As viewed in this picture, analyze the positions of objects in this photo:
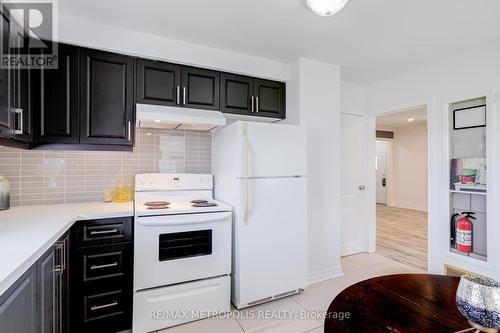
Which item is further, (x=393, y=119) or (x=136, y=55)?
(x=393, y=119)

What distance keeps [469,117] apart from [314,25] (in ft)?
6.30

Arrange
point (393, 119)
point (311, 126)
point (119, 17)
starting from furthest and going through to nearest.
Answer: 1. point (393, 119)
2. point (311, 126)
3. point (119, 17)

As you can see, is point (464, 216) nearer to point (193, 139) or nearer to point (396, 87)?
point (396, 87)

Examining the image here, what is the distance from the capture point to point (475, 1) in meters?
1.76

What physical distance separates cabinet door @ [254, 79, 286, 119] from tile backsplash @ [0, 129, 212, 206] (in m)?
0.69

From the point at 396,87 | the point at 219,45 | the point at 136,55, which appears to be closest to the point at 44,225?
the point at 136,55

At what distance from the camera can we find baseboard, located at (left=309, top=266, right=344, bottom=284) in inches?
108

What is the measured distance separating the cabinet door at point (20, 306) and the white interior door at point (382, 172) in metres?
8.63

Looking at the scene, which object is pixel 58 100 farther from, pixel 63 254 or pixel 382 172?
pixel 382 172

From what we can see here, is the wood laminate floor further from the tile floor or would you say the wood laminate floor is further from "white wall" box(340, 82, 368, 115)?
"white wall" box(340, 82, 368, 115)

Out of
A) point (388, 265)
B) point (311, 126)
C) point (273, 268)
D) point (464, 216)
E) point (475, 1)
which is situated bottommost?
point (388, 265)

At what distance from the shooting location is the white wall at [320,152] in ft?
→ 9.02

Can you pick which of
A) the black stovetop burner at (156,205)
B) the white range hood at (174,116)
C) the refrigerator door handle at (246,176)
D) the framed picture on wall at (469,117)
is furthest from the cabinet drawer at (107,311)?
the framed picture on wall at (469,117)

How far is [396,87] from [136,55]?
3.13 metres
